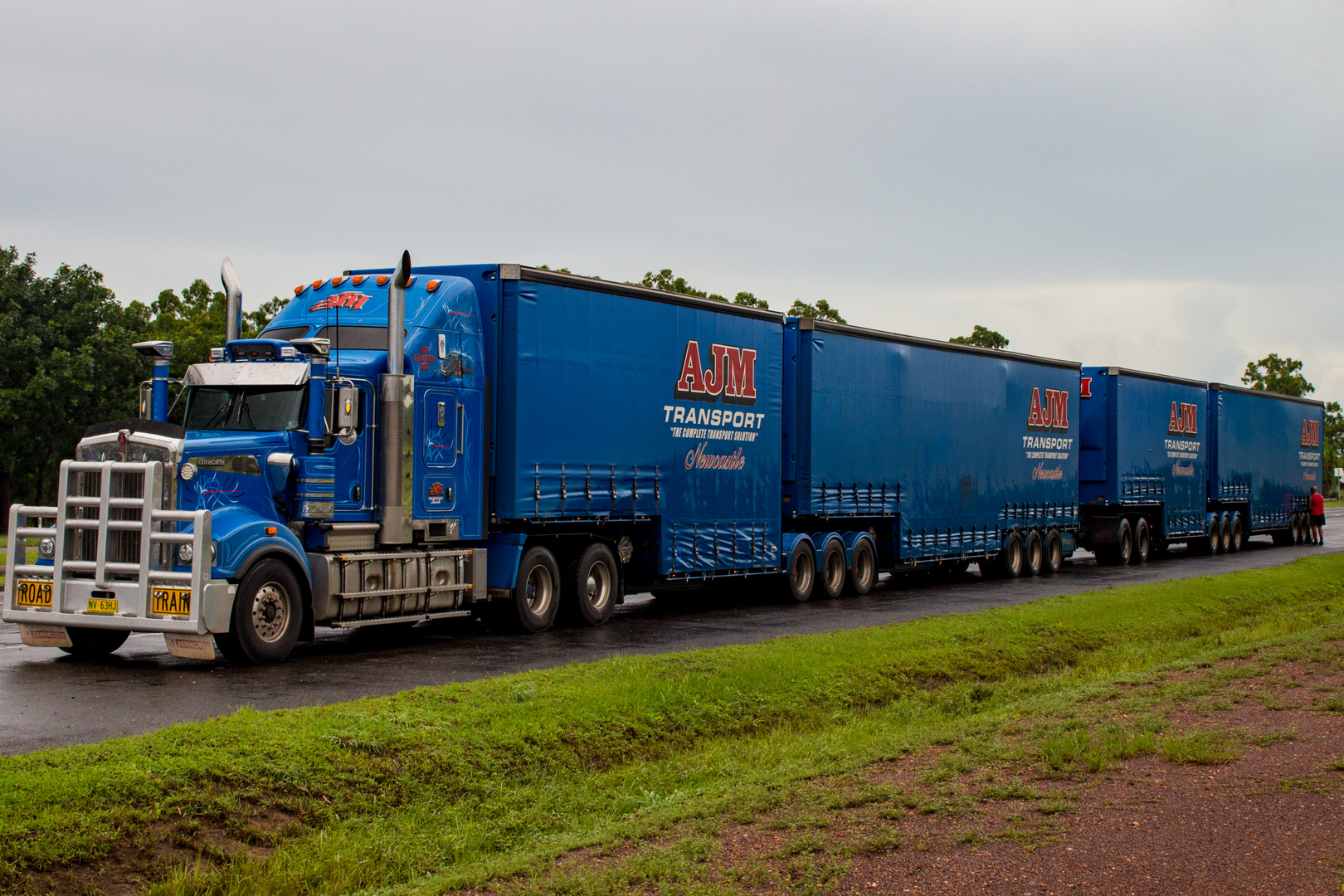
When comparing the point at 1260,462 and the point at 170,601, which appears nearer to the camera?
the point at 170,601

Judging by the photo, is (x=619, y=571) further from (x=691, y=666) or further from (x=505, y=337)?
(x=691, y=666)

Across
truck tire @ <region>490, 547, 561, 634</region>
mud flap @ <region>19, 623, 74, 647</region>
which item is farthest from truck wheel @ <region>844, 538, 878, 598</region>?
mud flap @ <region>19, 623, 74, 647</region>

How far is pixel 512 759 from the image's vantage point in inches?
359

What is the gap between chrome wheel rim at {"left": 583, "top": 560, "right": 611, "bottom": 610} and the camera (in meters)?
17.9

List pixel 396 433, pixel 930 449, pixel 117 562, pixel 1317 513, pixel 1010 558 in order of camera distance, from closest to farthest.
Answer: pixel 117 562 → pixel 396 433 → pixel 930 449 → pixel 1010 558 → pixel 1317 513

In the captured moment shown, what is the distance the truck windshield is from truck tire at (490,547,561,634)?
3614 millimetres

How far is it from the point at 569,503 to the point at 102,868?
10.8 meters

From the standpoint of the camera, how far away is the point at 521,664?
A: 13.4m

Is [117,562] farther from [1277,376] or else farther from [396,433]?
[1277,376]

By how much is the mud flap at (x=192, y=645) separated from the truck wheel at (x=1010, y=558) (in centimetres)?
1907

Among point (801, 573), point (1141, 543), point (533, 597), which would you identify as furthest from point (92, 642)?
point (1141, 543)

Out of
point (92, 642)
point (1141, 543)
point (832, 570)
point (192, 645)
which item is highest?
point (1141, 543)

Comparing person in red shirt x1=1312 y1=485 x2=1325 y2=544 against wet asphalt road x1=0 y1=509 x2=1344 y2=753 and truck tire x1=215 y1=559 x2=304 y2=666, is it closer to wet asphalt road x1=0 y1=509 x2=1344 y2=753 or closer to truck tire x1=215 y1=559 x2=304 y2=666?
wet asphalt road x1=0 y1=509 x2=1344 y2=753

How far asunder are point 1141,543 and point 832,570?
1370cm
